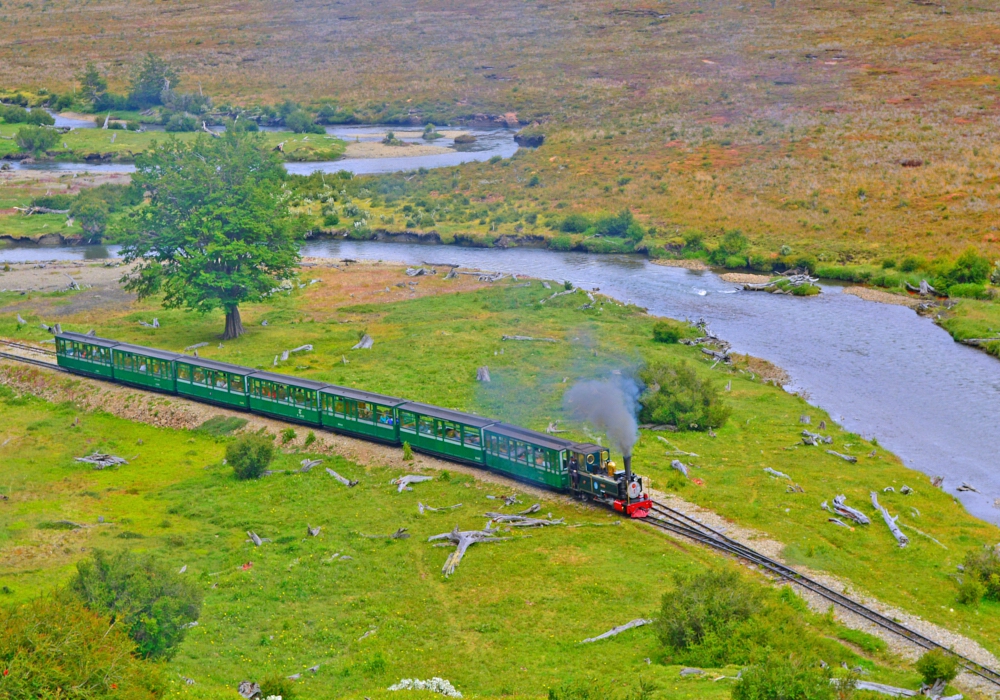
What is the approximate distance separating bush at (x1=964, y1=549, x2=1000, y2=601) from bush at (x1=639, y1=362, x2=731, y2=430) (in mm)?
15169

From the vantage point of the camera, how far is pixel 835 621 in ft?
93.4

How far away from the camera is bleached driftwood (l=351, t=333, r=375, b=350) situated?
192 feet

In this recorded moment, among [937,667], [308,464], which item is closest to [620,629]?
[937,667]

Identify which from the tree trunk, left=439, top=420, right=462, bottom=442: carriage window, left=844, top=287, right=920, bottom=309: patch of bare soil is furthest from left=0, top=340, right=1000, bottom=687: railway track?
left=844, top=287, right=920, bottom=309: patch of bare soil

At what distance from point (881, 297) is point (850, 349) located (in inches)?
513

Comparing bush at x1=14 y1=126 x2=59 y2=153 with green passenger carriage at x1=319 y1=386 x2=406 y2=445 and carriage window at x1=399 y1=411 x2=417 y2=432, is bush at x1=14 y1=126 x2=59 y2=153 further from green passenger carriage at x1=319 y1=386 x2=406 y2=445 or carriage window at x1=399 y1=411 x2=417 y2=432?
carriage window at x1=399 y1=411 x2=417 y2=432

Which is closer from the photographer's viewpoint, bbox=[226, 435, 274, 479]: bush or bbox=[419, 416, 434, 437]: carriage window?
bbox=[226, 435, 274, 479]: bush

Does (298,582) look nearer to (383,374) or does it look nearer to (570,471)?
(570,471)

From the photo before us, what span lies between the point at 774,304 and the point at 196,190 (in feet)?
127

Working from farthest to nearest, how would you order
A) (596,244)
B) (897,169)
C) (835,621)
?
(897,169)
(596,244)
(835,621)

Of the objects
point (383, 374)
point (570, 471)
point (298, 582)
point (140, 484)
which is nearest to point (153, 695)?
point (298, 582)

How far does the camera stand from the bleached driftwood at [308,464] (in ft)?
137

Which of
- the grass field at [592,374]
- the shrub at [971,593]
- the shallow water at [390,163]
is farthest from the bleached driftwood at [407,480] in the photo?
the shallow water at [390,163]

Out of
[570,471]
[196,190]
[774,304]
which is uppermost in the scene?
[196,190]
